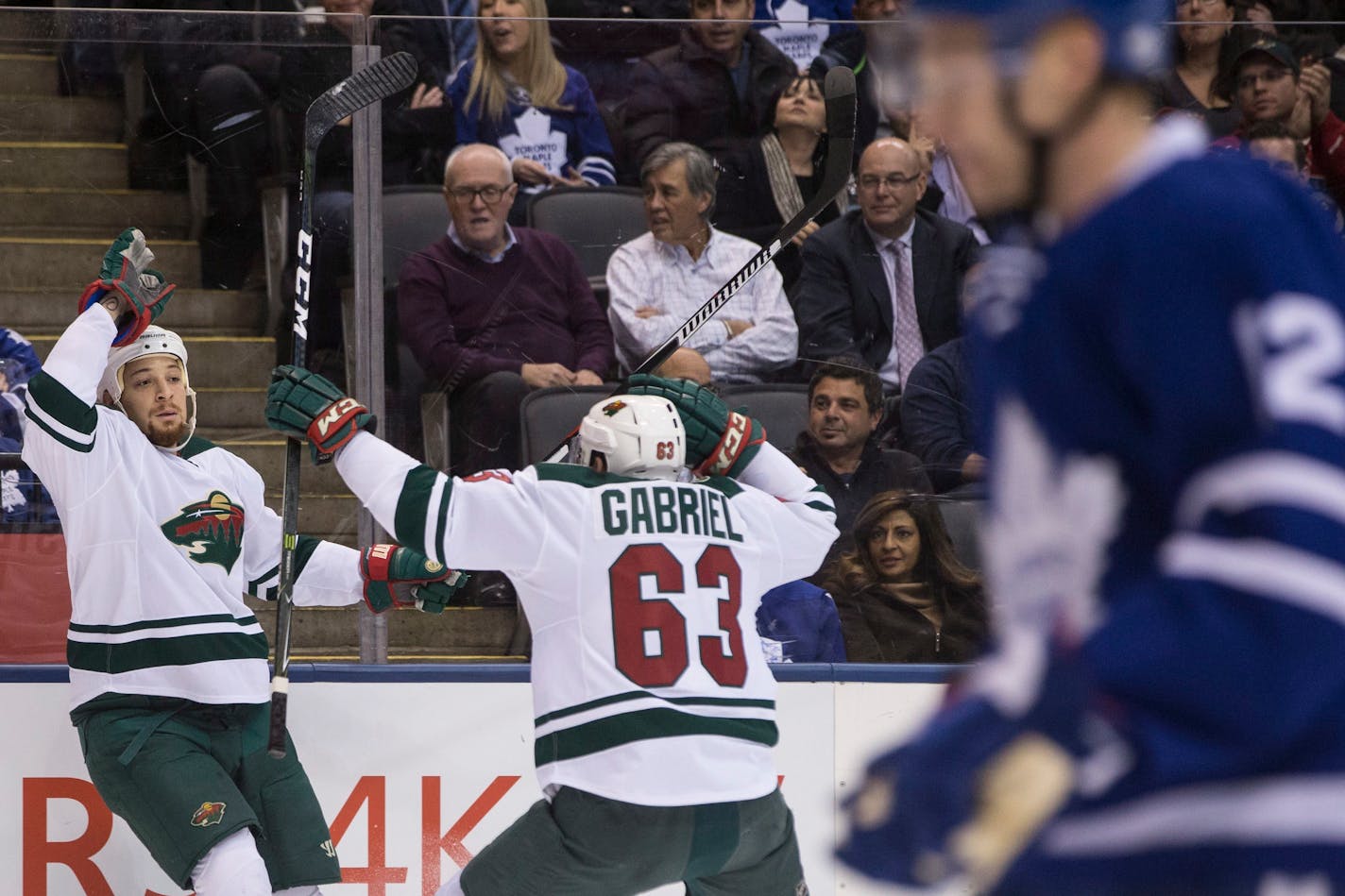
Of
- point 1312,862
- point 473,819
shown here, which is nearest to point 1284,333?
point 1312,862

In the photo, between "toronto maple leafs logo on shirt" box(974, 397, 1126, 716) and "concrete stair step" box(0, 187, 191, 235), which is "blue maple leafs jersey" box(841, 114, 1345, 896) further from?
"concrete stair step" box(0, 187, 191, 235)

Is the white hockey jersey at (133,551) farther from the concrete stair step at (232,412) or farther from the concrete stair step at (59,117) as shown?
the concrete stair step at (59,117)

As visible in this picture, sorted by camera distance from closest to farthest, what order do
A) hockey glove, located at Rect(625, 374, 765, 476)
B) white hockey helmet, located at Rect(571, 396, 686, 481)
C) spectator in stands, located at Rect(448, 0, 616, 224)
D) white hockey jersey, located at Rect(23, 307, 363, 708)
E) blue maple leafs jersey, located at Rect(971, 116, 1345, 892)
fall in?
blue maple leafs jersey, located at Rect(971, 116, 1345, 892) → white hockey helmet, located at Rect(571, 396, 686, 481) → hockey glove, located at Rect(625, 374, 765, 476) → white hockey jersey, located at Rect(23, 307, 363, 708) → spectator in stands, located at Rect(448, 0, 616, 224)

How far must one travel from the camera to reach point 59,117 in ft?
12.3

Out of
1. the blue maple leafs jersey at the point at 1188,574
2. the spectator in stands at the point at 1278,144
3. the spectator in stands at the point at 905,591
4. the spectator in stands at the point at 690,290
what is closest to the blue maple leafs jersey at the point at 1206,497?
the blue maple leafs jersey at the point at 1188,574

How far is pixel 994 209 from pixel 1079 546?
194mm

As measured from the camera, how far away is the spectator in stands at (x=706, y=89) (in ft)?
12.7

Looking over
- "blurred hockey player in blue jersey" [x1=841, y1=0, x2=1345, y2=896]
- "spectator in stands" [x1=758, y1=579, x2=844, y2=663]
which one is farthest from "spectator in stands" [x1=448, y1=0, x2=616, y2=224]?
"blurred hockey player in blue jersey" [x1=841, y1=0, x2=1345, y2=896]

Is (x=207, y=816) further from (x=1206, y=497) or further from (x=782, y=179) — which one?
(x=1206, y=497)

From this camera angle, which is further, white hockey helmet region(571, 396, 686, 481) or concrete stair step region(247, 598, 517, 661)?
concrete stair step region(247, 598, 517, 661)

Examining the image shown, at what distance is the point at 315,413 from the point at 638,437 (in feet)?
1.87

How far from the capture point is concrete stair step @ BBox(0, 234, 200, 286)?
369 cm

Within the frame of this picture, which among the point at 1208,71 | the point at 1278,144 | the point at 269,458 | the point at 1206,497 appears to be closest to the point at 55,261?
the point at 269,458

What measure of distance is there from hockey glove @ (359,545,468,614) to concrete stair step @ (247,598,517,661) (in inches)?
5.8
